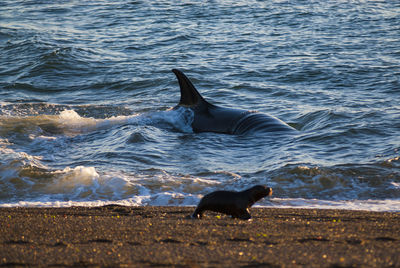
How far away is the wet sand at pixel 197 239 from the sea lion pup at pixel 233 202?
0.10 meters

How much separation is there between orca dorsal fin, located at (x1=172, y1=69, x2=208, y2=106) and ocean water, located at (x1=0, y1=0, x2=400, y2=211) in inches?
14.8

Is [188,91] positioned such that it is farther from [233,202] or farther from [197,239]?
[197,239]

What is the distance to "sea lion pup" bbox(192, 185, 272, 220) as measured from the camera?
454 cm

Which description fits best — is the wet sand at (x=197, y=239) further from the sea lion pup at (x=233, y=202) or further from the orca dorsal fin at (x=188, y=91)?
the orca dorsal fin at (x=188, y=91)

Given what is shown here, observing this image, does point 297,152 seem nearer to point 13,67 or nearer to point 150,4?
point 13,67

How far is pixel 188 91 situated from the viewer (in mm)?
9641

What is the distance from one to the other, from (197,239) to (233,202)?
3.04ft

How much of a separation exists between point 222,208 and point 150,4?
21.2 m

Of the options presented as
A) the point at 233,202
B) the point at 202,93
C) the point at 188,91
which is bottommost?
the point at 202,93

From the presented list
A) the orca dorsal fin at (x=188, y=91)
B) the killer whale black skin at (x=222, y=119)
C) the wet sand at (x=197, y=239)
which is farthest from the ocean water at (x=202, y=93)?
the wet sand at (x=197, y=239)

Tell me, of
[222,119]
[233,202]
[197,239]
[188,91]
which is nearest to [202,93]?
[188,91]

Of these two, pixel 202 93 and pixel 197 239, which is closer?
pixel 197 239

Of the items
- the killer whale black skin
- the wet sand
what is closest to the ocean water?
the killer whale black skin

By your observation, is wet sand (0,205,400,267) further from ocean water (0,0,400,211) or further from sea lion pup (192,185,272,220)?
ocean water (0,0,400,211)
